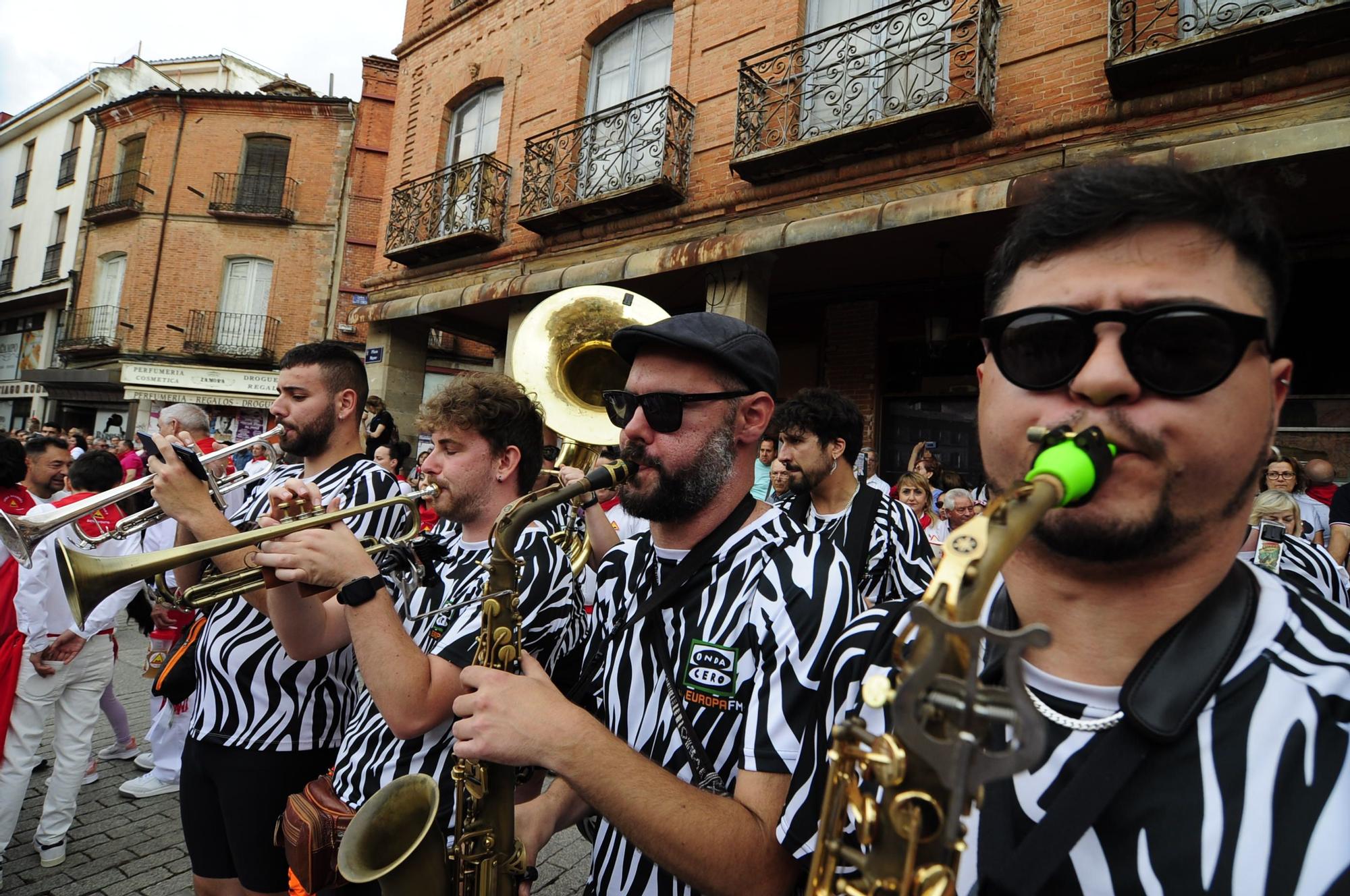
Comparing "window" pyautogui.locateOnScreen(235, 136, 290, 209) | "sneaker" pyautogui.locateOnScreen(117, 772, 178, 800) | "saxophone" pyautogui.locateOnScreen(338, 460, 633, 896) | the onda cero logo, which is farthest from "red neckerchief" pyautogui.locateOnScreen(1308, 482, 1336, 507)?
"window" pyautogui.locateOnScreen(235, 136, 290, 209)

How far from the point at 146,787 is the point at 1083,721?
5.67 m

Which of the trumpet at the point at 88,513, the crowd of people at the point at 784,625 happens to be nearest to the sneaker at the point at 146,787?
the trumpet at the point at 88,513

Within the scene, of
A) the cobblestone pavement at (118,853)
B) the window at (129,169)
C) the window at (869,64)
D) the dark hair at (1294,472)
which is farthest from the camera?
the window at (129,169)

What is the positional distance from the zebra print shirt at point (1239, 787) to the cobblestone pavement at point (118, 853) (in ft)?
11.2

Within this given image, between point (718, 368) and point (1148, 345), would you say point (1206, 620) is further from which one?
point (718, 368)

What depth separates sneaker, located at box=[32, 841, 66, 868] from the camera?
382cm

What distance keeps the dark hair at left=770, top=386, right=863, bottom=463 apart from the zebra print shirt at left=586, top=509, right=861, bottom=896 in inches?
99.7

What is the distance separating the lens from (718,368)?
2086 millimetres

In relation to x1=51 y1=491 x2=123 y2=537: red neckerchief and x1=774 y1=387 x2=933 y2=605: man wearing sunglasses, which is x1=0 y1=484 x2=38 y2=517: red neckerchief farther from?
x1=774 y1=387 x2=933 y2=605: man wearing sunglasses

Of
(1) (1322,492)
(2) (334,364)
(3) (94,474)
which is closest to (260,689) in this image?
(2) (334,364)

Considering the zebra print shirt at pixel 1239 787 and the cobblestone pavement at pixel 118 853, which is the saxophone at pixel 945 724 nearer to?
the zebra print shirt at pixel 1239 787

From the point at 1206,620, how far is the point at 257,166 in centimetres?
2668

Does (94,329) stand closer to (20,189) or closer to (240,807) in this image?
(20,189)

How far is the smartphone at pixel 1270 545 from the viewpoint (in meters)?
3.18
